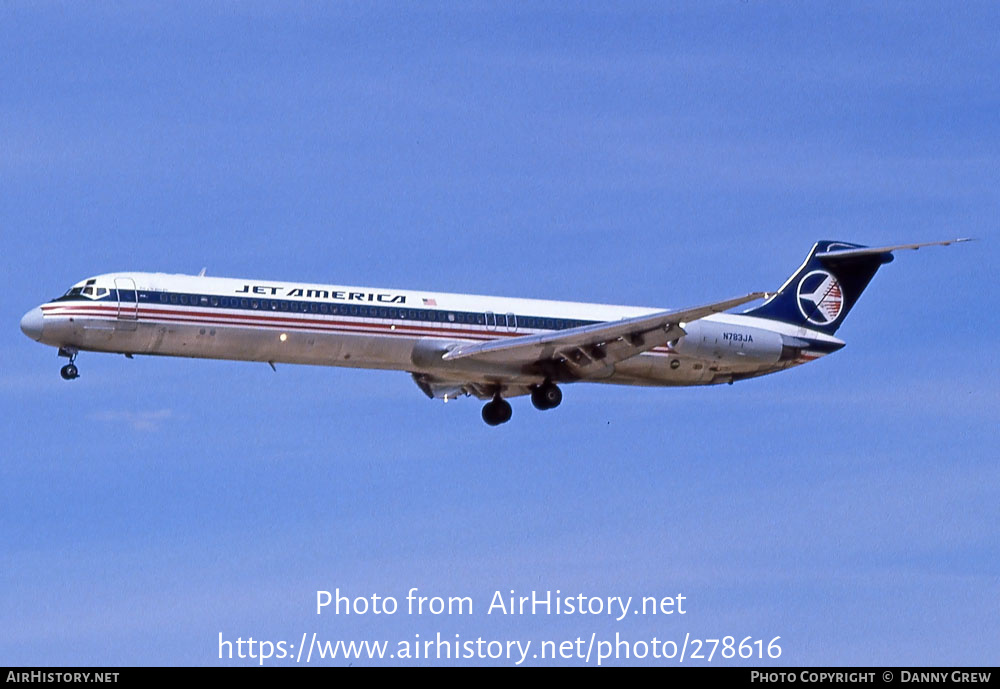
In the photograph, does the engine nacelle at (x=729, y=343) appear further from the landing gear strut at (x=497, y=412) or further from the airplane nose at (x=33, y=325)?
the airplane nose at (x=33, y=325)

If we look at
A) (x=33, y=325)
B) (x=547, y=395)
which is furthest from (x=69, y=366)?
(x=547, y=395)

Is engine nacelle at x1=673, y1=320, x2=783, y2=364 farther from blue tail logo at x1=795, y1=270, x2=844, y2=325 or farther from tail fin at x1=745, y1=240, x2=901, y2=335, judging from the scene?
blue tail logo at x1=795, y1=270, x2=844, y2=325

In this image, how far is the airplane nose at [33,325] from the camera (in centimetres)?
4878

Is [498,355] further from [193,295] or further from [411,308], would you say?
[193,295]

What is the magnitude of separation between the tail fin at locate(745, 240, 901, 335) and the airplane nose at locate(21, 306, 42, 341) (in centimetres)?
2224

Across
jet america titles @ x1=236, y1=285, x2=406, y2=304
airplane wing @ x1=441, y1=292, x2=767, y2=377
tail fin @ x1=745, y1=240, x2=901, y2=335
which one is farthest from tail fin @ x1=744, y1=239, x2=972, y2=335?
jet america titles @ x1=236, y1=285, x2=406, y2=304

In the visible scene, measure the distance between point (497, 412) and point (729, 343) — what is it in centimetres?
755

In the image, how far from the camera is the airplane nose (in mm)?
48781

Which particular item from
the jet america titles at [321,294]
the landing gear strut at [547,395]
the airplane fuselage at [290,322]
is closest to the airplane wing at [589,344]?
the airplane fuselage at [290,322]

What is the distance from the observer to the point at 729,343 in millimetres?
54312

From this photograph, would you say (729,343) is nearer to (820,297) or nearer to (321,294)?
(820,297)
